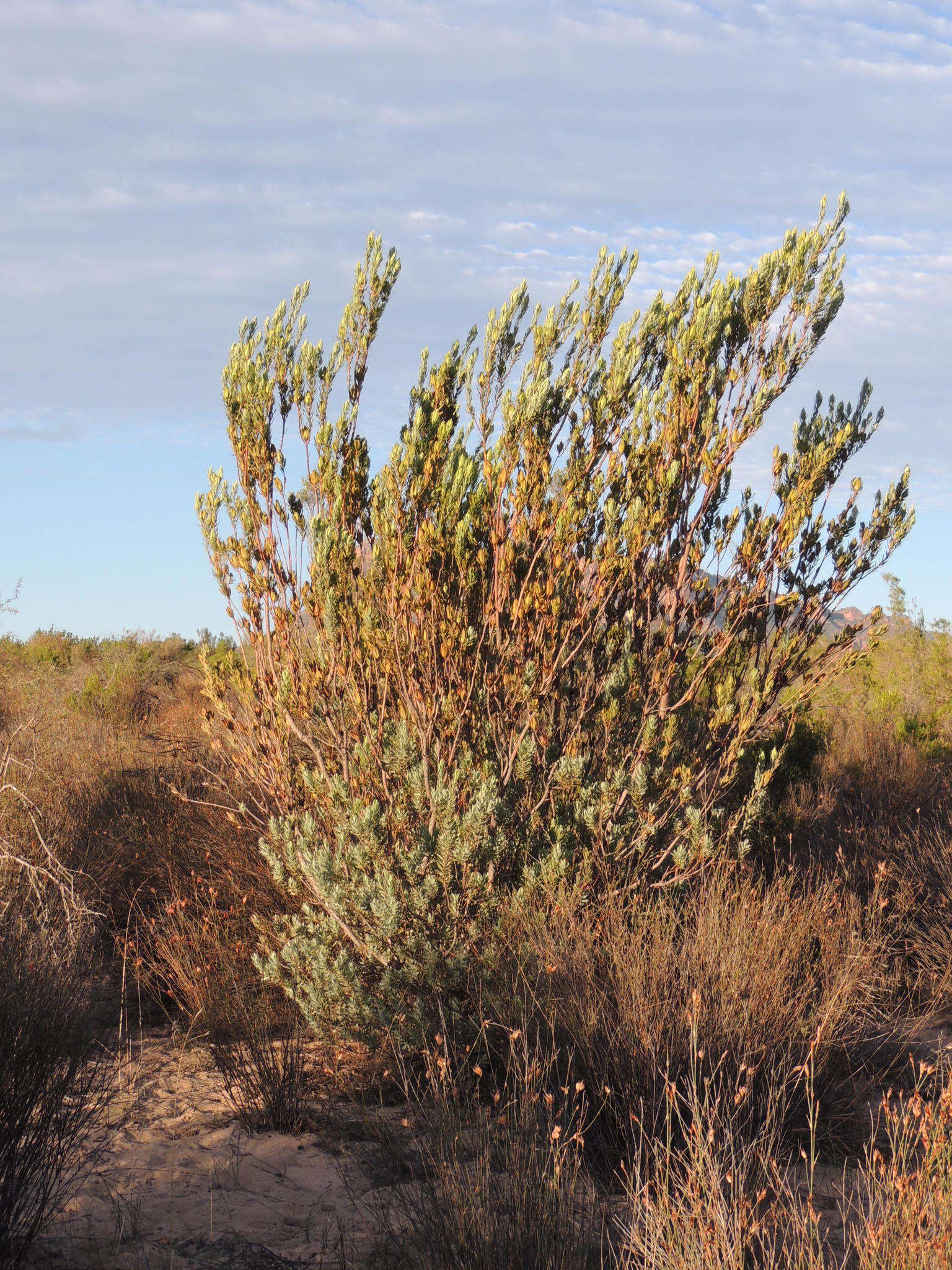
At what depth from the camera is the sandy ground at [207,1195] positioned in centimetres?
303

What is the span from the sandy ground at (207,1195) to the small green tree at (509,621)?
0.61m

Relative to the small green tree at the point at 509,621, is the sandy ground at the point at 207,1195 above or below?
below

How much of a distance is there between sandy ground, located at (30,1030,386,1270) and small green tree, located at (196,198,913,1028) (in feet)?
1.99

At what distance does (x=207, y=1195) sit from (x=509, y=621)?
2551 millimetres

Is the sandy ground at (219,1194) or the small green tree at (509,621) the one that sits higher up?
the small green tree at (509,621)

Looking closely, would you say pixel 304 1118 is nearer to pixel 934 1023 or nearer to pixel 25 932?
pixel 25 932

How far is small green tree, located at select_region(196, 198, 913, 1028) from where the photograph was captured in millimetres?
4289

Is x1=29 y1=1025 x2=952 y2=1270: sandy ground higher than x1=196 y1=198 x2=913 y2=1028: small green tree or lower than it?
lower

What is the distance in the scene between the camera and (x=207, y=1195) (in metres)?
3.48

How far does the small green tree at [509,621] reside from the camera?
4289mm

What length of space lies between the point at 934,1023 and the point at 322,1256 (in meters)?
3.58

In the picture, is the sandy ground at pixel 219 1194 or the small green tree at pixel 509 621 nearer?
the sandy ground at pixel 219 1194

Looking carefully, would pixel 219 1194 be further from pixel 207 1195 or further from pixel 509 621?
pixel 509 621

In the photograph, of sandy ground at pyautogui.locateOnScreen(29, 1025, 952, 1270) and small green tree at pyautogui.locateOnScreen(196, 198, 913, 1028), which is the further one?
small green tree at pyautogui.locateOnScreen(196, 198, 913, 1028)
